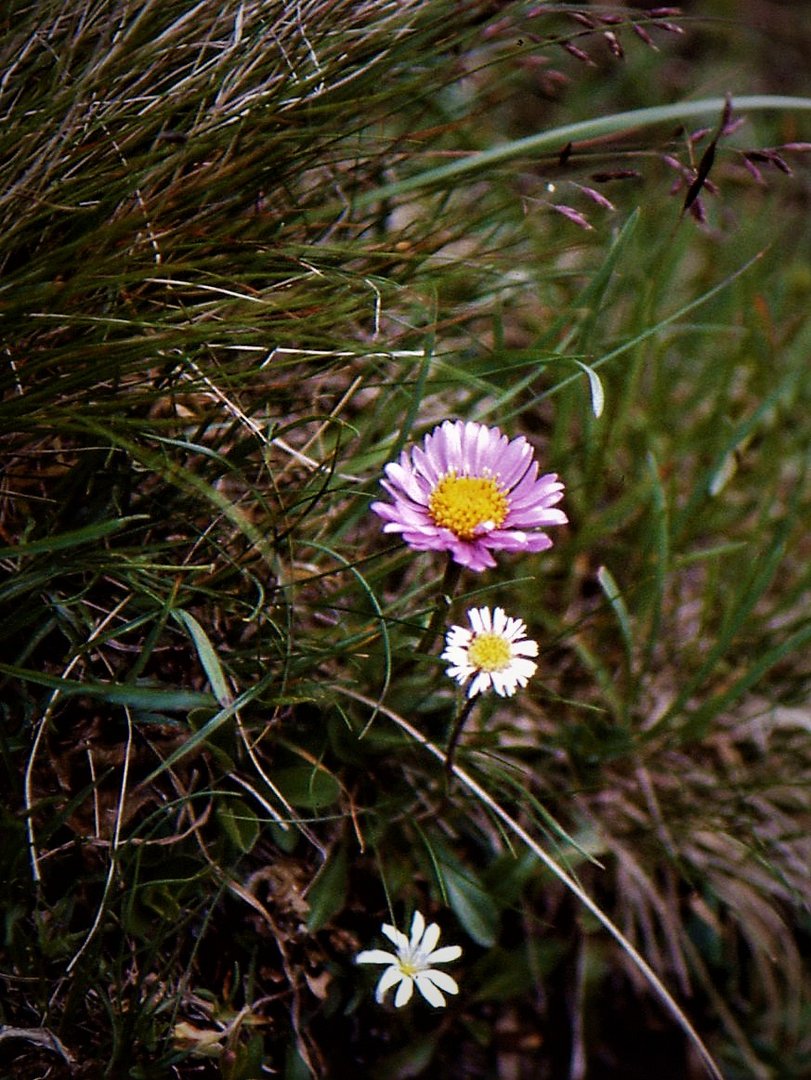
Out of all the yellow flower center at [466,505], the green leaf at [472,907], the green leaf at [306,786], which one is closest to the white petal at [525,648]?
the yellow flower center at [466,505]

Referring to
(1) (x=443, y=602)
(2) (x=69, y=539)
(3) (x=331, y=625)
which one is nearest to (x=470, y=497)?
(1) (x=443, y=602)

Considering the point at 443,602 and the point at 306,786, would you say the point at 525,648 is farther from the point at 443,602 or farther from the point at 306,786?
the point at 306,786

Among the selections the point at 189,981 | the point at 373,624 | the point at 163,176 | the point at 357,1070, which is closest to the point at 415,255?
the point at 163,176

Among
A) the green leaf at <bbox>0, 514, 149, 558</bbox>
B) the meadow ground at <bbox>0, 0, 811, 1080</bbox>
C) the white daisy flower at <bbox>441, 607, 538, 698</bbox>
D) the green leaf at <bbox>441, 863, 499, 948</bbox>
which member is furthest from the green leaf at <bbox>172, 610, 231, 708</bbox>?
the green leaf at <bbox>441, 863, 499, 948</bbox>

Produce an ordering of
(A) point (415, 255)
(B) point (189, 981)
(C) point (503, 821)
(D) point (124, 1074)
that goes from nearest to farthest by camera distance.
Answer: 1. (D) point (124, 1074)
2. (B) point (189, 981)
3. (A) point (415, 255)
4. (C) point (503, 821)

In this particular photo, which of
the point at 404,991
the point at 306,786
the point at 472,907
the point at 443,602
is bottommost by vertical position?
the point at 404,991

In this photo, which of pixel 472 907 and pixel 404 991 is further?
pixel 472 907

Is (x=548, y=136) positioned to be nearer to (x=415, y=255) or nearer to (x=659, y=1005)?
(x=415, y=255)
